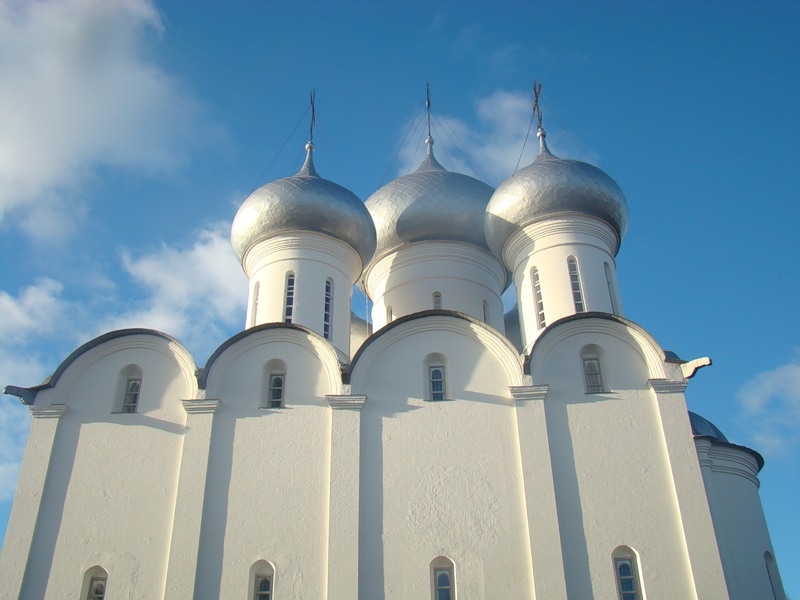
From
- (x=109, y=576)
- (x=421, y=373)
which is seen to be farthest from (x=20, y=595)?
(x=421, y=373)

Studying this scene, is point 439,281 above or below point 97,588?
above

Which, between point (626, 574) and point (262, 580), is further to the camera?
point (262, 580)

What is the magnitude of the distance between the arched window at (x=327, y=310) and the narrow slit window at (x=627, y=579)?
5.23 metres

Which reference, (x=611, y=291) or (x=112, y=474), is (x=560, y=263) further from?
(x=112, y=474)

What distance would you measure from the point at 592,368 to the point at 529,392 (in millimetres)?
929

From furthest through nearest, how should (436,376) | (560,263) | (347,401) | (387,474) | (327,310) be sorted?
(327,310) < (560,263) < (436,376) < (347,401) < (387,474)

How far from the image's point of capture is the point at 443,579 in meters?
8.42

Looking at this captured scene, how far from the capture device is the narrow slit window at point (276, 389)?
9.62 m

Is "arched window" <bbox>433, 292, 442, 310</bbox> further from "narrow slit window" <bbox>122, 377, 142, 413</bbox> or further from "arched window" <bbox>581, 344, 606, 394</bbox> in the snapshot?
"narrow slit window" <bbox>122, 377, 142, 413</bbox>

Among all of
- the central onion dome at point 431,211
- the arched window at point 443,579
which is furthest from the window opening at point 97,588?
the central onion dome at point 431,211

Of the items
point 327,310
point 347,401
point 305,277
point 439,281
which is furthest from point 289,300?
point 347,401

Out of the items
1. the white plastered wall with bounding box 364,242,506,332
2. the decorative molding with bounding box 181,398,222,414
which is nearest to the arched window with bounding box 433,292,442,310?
the white plastered wall with bounding box 364,242,506,332

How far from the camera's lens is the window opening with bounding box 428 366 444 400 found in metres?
9.53

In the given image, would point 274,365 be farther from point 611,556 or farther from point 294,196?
point 611,556
